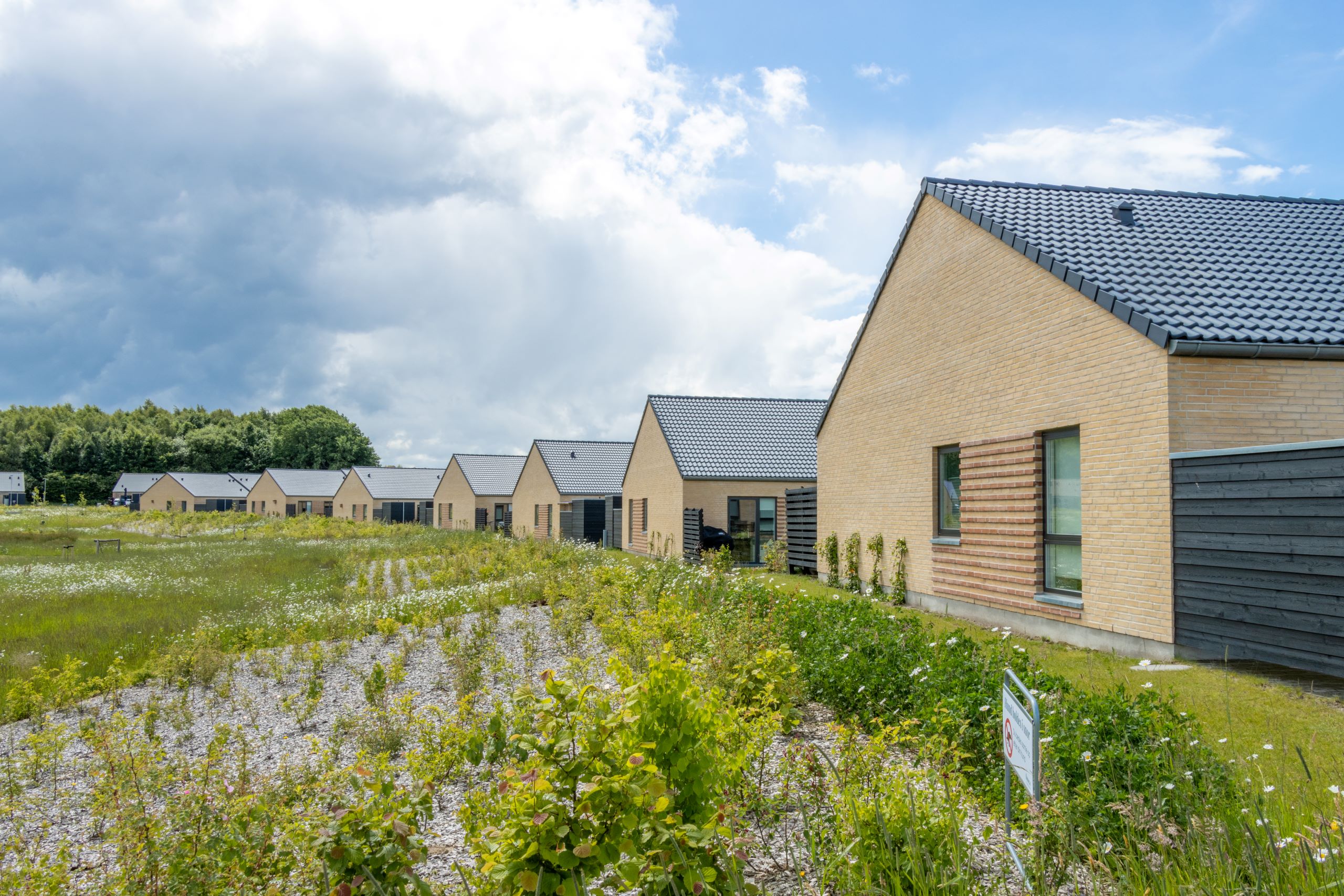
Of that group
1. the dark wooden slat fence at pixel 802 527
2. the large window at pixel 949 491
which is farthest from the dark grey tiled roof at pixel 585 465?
the large window at pixel 949 491

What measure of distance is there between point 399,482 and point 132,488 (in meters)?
39.5

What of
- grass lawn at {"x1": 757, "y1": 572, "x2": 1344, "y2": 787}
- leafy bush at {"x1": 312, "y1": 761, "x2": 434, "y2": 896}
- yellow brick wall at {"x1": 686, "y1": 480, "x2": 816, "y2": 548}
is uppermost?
yellow brick wall at {"x1": 686, "y1": 480, "x2": 816, "y2": 548}

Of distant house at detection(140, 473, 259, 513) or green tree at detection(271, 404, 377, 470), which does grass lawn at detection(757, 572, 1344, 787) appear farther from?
green tree at detection(271, 404, 377, 470)

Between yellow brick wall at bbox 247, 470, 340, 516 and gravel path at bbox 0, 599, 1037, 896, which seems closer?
gravel path at bbox 0, 599, 1037, 896

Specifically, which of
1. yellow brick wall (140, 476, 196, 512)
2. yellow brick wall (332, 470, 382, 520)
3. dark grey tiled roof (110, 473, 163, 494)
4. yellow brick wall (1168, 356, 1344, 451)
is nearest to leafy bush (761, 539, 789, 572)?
yellow brick wall (1168, 356, 1344, 451)

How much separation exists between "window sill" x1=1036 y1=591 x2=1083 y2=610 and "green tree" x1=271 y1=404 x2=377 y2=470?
86.9 metres

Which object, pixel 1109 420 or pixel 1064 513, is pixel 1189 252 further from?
pixel 1064 513

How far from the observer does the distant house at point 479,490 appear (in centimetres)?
4541

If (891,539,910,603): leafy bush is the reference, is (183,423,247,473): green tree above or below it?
above

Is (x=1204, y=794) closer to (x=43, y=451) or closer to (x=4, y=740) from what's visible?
(x=4, y=740)

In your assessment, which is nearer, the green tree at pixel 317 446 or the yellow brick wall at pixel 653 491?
the yellow brick wall at pixel 653 491

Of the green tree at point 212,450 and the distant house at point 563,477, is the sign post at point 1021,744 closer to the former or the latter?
the distant house at point 563,477

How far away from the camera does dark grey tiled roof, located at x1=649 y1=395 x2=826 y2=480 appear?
2220 centimetres

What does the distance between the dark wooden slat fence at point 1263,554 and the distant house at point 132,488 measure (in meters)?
91.9
